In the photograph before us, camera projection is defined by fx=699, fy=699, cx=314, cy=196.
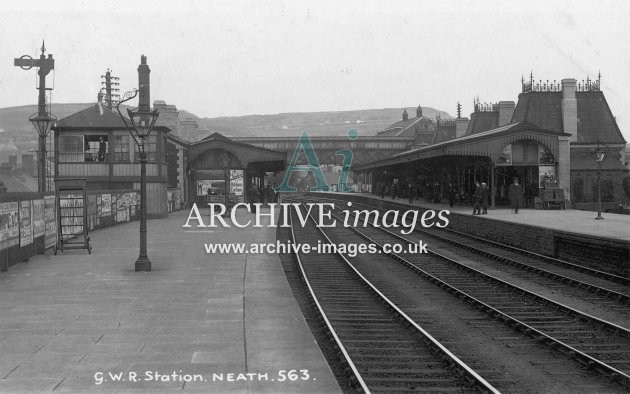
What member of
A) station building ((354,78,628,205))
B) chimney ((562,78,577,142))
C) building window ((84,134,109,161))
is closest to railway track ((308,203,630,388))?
station building ((354,78,628,205))

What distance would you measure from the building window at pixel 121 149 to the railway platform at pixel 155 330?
18.1m

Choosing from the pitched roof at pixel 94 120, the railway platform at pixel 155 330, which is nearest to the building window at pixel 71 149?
the pitched roof at pixel 94 120

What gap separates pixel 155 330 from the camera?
8656mm

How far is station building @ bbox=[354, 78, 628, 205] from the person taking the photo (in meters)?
33.6

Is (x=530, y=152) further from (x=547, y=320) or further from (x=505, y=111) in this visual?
(x=547, y=320)

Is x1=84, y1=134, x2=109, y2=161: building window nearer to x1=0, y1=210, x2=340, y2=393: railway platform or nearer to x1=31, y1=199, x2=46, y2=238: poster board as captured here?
x1=31, y1=199, x2=46, y2=238: poster board

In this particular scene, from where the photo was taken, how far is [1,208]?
46.7 ft

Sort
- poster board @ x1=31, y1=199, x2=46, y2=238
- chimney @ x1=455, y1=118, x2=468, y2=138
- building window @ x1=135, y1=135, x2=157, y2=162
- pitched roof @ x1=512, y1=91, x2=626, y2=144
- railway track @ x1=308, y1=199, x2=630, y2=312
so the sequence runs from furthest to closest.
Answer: chimney @ x1=455, y1=118, x2=468, y2=138 < pitched roof @ x1=512, y1=91, x2=626, y2=144 < building window @ x1=135, y1=135, x2=157, y2=162 < poster board @ x1=31, y1=199, x2=46, y2=238 < railway track @ x1=308, y1=199, x2=630, y2=312

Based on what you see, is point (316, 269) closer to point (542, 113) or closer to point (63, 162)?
point (63, 162)

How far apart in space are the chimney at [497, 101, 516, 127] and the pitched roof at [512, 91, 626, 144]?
1.15 metres

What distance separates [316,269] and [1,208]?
7.10 m

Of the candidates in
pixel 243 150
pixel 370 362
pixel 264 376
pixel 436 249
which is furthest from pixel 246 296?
pixel 243 150

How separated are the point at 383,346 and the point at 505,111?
49.0 m

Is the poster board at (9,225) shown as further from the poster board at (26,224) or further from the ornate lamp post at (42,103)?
the ornate lamp post at (42,103)
